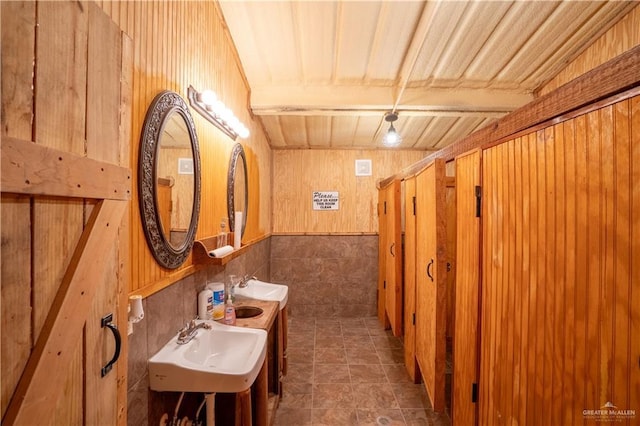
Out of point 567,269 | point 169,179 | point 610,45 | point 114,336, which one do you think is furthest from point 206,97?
point 610,45

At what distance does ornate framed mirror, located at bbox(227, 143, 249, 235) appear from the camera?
2.04m

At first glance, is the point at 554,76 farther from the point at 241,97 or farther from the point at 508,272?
the point at 241,97

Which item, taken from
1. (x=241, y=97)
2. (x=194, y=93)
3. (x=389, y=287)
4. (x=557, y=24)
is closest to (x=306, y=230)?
(x=389, y=287)

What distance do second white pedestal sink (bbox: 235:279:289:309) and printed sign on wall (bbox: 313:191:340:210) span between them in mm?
1789

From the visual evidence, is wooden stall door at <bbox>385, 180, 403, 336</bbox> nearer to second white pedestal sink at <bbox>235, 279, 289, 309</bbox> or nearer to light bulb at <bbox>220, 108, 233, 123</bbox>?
second white pedestal sink at <bbox>235, 279, 289, 309</bbox>

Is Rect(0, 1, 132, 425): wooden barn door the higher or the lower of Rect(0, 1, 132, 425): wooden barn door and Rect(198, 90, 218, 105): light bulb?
the lower

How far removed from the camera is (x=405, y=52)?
190 centimetres

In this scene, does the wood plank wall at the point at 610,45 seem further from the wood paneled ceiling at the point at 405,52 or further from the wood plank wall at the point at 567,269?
the wood plank wall at the point at 567,269

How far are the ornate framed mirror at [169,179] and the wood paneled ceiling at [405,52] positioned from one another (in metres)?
0.90

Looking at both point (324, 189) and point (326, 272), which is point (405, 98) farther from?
point (326, 272)

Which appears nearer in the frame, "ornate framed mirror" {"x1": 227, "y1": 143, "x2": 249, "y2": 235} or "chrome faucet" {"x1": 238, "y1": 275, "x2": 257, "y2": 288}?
"ornate framed mirror" {"x1": 227, "y1": 143, "x2": 249, "y2": 235}

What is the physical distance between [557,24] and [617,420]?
81.5 inches

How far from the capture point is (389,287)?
3.34 meters

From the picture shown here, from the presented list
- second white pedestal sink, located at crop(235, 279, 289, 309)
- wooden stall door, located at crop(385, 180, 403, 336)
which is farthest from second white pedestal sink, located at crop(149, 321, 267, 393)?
wooden stall door, located at crop(385, 180, 403, 336)
